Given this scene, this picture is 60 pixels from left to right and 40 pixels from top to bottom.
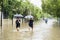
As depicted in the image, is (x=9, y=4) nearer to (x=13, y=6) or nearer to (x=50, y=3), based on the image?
(x=13, y=6)

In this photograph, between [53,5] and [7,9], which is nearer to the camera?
[7,9]

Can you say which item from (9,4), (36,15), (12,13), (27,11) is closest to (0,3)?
(9,4)

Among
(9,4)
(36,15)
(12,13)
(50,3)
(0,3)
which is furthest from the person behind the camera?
(36,15)

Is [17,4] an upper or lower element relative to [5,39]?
upper

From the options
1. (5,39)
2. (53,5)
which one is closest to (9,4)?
(53,5)

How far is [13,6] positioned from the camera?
52.3m

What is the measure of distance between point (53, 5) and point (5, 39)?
1978 inches

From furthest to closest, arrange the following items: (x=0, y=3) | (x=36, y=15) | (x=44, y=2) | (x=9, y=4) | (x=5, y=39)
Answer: (x=36, y=15), (x=44, y=2), (x=9, y=4), (x=0, y=3), (x=5, y=39)

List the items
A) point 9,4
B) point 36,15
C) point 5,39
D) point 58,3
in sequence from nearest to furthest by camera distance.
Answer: point 5,39
point 9,4
point 58,3
point 36,15

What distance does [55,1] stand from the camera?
221 ft

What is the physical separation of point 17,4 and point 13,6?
1702mm

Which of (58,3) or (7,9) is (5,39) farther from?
(58,3)

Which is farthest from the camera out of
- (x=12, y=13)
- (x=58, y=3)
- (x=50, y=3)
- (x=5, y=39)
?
(x=50, y=3)

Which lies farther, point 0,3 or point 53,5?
point 53,5
